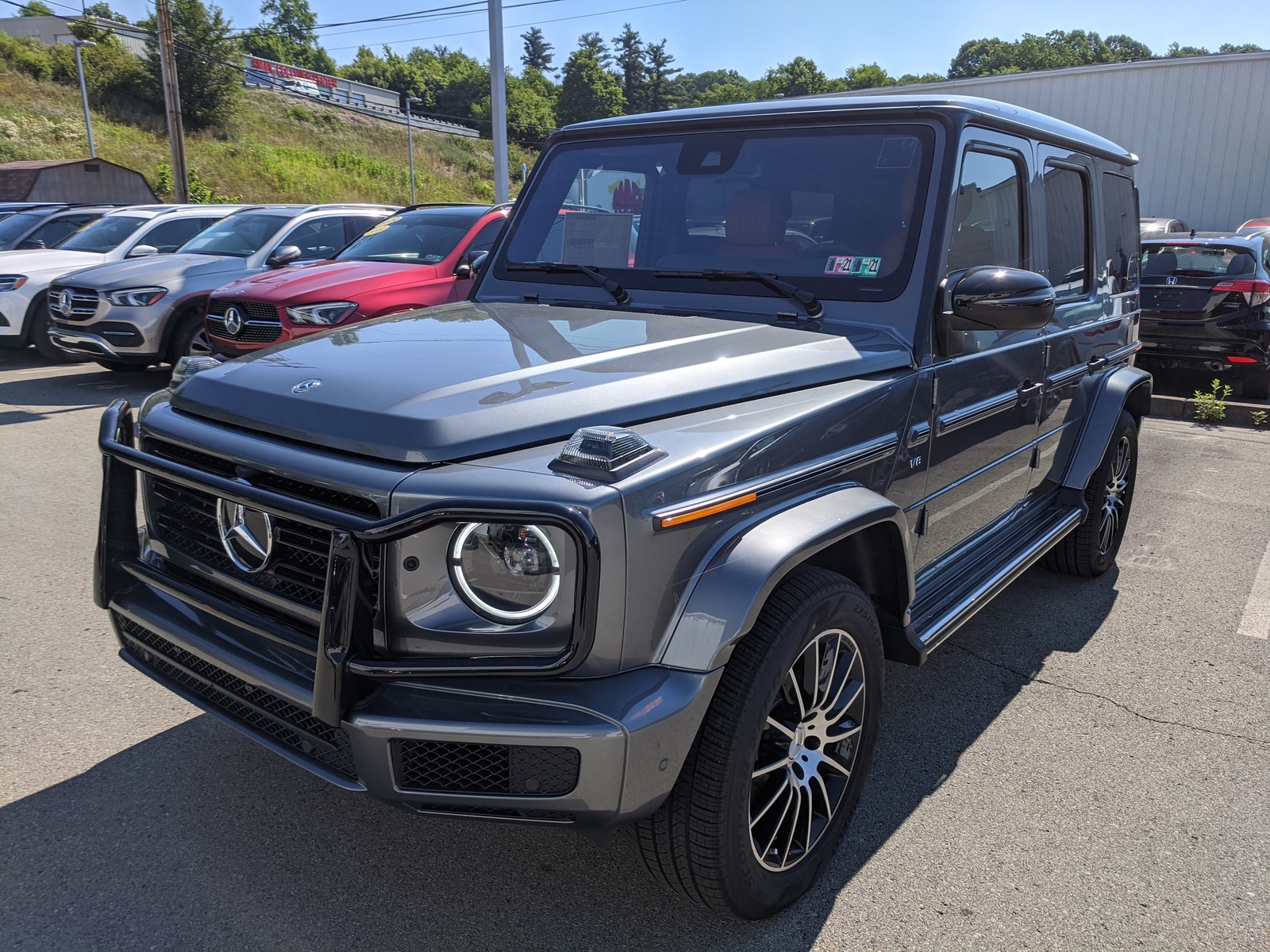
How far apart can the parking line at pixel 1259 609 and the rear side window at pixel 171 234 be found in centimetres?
1123

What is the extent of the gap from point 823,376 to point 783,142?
3.37 ft

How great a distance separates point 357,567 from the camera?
72.6 inches

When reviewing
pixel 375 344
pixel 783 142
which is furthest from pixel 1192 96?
pixel 375 344

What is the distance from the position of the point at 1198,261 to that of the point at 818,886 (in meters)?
8.63

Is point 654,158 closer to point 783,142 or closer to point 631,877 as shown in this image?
point 783,142

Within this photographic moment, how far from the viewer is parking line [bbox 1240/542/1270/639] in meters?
4.18

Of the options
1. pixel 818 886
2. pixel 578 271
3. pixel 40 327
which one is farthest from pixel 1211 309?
pixel 40 327

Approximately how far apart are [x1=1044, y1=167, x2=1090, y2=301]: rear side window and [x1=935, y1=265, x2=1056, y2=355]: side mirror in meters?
Answer: 0.99

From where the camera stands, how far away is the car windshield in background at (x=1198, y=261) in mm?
8805

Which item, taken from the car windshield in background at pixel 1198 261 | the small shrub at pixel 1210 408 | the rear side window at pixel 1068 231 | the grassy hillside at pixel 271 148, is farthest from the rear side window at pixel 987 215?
the grassy hillside at pixel 271 148

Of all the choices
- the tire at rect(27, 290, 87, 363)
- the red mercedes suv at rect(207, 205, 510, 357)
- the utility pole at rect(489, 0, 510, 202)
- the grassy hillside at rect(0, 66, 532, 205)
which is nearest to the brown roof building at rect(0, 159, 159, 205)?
the utility pole at rect(489, 0, 510, 202)

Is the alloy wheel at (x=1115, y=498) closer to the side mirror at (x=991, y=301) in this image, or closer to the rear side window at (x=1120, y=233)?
the rear side window at (x=1120, y=233)

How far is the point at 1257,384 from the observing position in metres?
8.95

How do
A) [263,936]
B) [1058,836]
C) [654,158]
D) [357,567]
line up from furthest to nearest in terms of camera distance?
[654,158]
[1058,836]
[263,936]
[357,567]
